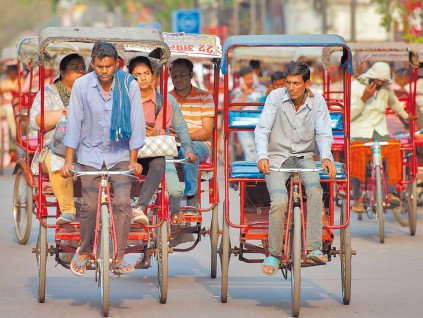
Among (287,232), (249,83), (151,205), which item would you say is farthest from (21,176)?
(249,83)

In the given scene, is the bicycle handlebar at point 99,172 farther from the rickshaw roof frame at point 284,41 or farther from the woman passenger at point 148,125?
the rickshaw roof frame at point 284,41

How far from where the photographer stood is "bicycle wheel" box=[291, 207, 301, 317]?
8672 millimetres

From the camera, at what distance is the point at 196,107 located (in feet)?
38.1

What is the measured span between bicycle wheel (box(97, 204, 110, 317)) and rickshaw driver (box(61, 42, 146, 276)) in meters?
0.18

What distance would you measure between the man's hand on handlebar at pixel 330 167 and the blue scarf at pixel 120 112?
51.5 inches

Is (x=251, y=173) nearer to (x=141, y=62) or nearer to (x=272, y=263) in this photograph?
(x=272, y=263)

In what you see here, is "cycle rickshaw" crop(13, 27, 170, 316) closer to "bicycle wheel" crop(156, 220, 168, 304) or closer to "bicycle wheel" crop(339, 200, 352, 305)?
"bicycle wheel" crop(156, 220, 168, 304)

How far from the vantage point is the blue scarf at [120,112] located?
29.1 feet

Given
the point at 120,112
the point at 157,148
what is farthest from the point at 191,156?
the point at 120,112

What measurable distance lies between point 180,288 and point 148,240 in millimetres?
962

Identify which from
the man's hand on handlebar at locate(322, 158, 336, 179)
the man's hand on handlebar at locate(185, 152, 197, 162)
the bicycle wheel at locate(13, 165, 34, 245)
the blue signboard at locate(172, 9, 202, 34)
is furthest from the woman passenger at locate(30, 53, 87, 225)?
the blue signboard at locate(172, 9, 202, 34)

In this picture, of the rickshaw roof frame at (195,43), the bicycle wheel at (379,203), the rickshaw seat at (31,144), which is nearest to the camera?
the rickshaw roof frame at (195,43)

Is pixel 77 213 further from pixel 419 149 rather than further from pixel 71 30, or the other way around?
pixel 419 149

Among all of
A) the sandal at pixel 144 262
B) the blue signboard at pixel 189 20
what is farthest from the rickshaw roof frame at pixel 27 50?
the blue signboard at pixel 189 20
